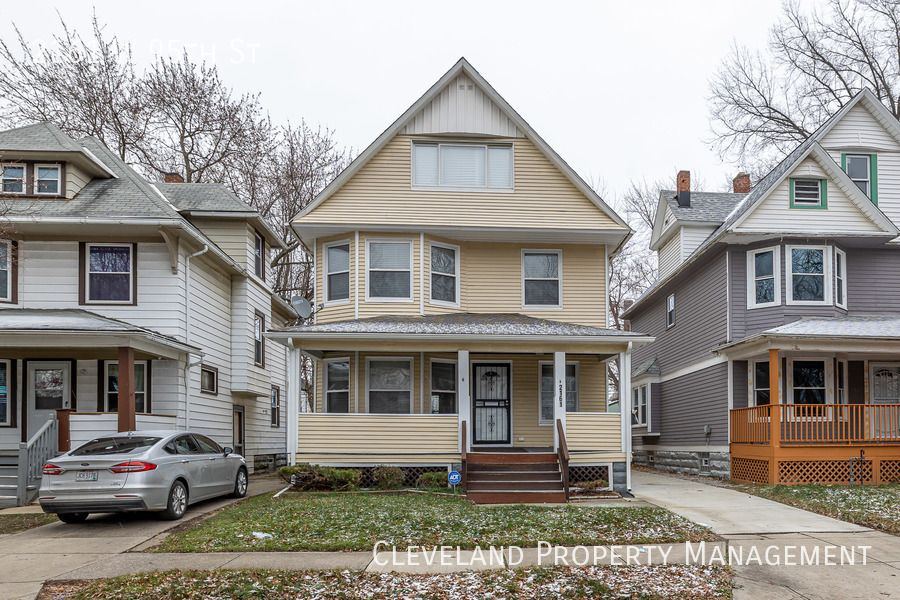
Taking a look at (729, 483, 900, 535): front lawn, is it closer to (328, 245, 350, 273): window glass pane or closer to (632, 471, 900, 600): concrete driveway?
(632, 471, 900, 600): concrete driveway

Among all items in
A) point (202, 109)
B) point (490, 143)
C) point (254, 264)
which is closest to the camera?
point (490, 143)

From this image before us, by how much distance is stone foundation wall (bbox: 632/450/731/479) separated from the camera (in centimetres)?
1953

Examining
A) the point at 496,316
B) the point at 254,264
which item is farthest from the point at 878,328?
the point at 254,264

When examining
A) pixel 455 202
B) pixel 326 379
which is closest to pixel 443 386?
pixel 326 379

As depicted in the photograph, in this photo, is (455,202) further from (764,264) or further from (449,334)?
(764,264)

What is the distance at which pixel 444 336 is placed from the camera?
51.0 ft

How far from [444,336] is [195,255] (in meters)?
6.26

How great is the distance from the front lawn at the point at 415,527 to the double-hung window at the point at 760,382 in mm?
8036

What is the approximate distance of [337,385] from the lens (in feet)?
58.7

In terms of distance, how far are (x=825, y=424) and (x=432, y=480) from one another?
9.08 m

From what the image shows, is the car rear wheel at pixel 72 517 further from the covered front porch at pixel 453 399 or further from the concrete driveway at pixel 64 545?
the covered front porch at pixel 453 399

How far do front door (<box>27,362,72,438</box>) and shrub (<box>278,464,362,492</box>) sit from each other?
218 inches

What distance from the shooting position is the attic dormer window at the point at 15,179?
17.2 metres

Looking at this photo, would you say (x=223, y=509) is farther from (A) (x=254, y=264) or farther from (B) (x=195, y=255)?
(A) (x=254, y=264)
